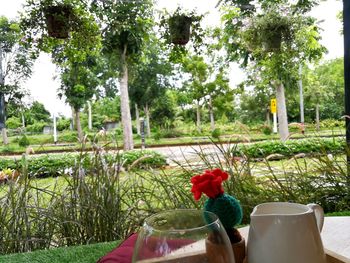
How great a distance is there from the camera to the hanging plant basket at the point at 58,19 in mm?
2357

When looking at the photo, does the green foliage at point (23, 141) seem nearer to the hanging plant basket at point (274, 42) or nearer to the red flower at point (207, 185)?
the hanging plant basket at point (274, 42)

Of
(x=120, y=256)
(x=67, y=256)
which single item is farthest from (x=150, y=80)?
(x=120, y=256)

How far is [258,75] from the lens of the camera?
16.2 ft

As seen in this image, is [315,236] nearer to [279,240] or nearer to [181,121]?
[279,240]

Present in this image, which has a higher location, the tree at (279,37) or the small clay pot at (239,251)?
the tree at (279,37)

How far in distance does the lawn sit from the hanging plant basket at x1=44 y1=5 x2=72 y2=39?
1.82 m

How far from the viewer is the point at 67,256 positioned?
38.2 inches

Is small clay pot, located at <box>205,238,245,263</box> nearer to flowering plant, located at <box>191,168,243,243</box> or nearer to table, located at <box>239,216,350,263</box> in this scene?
flowering plant, located at <box>191,168,243,243</box>

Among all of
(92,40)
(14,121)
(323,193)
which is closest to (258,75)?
(92,40)

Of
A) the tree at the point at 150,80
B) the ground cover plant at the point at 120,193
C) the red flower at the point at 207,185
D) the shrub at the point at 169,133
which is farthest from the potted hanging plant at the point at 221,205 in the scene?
the shrub at the point at 169,133

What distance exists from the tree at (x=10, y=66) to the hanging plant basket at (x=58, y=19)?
30.4 inches

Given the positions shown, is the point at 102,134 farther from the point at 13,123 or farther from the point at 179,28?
the point at 13,123

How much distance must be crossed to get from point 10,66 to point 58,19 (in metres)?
1.13

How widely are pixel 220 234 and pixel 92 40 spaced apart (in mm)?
2680
